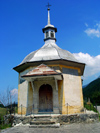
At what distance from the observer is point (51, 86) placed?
12516mm

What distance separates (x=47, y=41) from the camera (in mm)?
18656

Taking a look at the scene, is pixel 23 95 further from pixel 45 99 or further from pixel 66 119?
pixel 66 119

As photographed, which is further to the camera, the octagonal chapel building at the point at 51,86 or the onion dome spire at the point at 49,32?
the onion dome spire at the point at 49,32

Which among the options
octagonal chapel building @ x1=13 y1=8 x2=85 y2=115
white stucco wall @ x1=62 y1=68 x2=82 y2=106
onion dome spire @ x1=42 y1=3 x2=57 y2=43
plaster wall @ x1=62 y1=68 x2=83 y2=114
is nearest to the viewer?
octagonal chapel building @ x1=13 y1=8 x2=85 y2=115

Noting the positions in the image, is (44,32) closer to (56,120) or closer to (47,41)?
(47,41)

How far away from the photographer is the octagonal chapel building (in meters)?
12.0

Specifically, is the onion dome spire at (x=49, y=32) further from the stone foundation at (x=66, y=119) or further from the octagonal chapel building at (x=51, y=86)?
the stone foundation at (x=66, y=119)

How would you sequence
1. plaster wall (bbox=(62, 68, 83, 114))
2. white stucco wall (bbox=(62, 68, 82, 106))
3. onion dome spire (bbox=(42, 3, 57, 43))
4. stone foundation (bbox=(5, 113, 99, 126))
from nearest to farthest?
stone foundation (bbox=(5, 113, 99, 126)), plaster wall (bbox=(62, 68, 83, 114)), white stucco wall (bbox=(62, 68, 82, 106)), onion dome spire (bbox=(42, 3, 57, 43))

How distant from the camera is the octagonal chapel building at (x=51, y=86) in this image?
11977mm

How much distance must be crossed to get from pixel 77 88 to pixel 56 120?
14.4ft

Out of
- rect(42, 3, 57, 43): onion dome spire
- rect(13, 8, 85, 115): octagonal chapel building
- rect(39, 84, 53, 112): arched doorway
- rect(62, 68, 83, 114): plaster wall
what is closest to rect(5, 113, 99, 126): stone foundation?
rect(13, 8, 85, 115): octagonal chapel building

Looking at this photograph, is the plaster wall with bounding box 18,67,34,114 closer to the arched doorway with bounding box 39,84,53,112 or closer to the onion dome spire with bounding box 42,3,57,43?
the arched doorway with bounding box 39,84,53,112

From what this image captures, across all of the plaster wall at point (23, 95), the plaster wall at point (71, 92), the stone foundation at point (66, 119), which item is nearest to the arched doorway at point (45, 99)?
the plaster wall at point (23, 95)

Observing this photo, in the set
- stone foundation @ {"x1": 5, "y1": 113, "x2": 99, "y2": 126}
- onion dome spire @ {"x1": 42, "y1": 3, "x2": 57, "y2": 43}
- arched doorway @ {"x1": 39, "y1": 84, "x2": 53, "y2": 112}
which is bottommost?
stone foundation @ {"x1": 5, "y1": 113, "x2": 99, "y2": 126}
